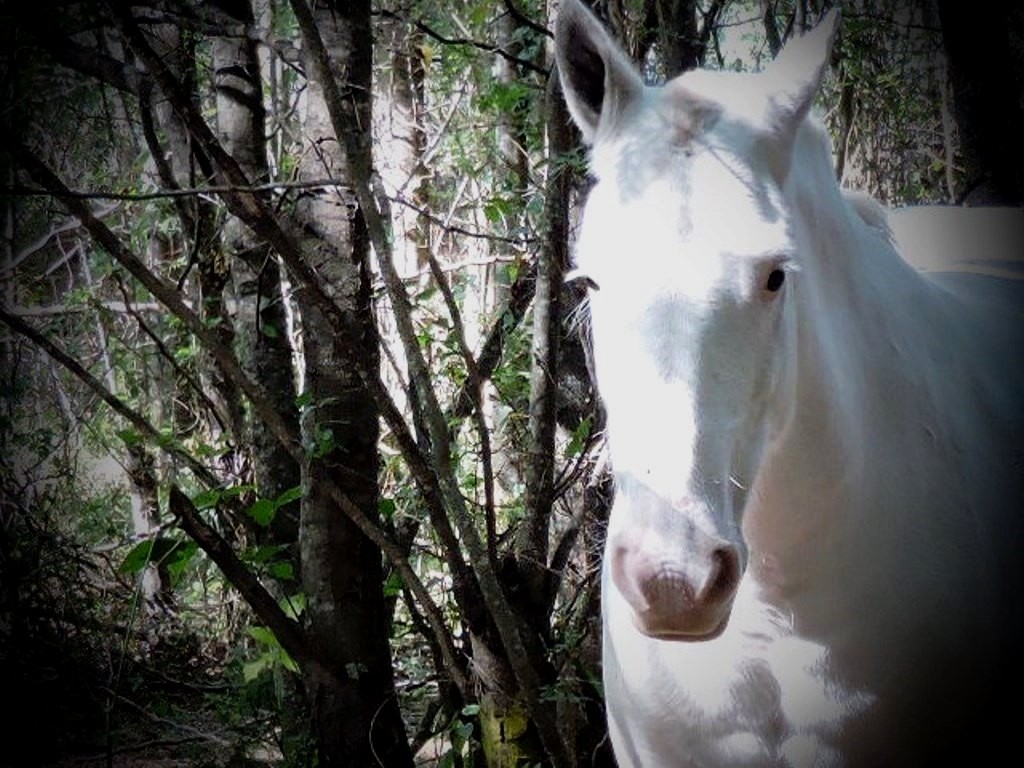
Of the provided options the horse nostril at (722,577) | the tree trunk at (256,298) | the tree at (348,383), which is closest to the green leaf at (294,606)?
the tree at (348,383)

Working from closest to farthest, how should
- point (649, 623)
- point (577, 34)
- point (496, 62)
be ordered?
1. point (649, 623)
2. point (577, 34)
3. point (496, 62)

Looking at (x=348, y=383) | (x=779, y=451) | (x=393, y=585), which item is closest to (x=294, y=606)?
(x=393, y=585)

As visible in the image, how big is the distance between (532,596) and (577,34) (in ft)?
5.47

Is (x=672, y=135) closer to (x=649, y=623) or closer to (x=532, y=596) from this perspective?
(x=649, y=623)

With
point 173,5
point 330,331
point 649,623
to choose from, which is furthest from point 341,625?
point 173,5

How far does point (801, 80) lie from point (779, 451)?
0.59 meters

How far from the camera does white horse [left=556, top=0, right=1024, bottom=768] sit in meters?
1.41

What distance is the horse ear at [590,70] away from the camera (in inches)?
63.8

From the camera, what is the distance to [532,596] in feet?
9.40

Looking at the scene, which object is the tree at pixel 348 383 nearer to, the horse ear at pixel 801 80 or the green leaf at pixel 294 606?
the green leaf at pixel 294 606

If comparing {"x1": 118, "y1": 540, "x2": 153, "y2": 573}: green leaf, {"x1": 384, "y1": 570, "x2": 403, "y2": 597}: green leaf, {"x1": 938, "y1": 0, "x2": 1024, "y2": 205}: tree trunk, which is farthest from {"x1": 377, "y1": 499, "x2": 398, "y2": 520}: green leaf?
{"x1": 938, "y1": 0, "x2": 1024, "y2": 205}: tree trunk

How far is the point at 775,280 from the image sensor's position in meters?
1.49

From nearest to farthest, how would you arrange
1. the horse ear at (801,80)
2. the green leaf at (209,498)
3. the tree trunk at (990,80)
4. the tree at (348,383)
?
the horse ear at (801,80)
the tree trunk at (990,80)
the tree at (348,383)
the green leaf at (209,498)

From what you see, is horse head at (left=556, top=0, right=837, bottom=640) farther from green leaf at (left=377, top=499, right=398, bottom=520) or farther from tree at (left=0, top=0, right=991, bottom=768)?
green leaf at (left=377, top=499, right=398, bottom=520)
